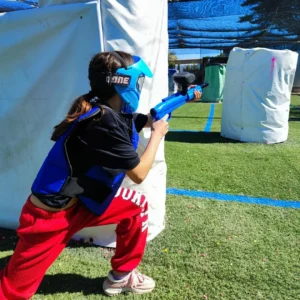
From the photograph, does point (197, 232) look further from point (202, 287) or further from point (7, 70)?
point (7, 70)

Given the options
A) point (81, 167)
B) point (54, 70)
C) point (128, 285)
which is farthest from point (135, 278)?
point (54, 70)

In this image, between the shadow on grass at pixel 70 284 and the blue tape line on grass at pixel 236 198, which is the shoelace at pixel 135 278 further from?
the blue tape line on grass at pixel 236 198

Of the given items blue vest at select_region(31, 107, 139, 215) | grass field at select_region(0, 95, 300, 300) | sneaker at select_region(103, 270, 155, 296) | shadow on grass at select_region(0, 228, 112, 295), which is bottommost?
grass field at select_region(0, 95, 300, 300)

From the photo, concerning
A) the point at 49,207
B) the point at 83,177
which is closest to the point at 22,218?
the point at 49,207

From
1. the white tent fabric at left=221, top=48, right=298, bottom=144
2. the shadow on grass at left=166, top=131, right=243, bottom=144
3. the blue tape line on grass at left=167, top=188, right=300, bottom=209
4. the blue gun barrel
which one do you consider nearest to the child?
the blue gun barrel

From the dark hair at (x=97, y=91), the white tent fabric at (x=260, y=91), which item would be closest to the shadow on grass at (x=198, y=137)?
the white tent fabric at (x=260, y=91)

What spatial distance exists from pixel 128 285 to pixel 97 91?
1385mm

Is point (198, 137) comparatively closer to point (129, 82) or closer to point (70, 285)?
point (70, 285)

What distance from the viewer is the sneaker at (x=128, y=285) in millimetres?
2258

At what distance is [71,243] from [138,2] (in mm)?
2152

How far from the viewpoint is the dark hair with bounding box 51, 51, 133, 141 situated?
5.76 ft

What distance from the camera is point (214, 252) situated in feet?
9.12

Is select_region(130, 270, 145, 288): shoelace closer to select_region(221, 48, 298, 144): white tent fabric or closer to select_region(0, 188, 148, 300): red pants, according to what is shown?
select_region(0, 188, 148, 300): red pants

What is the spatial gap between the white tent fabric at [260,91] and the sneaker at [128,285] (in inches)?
204
